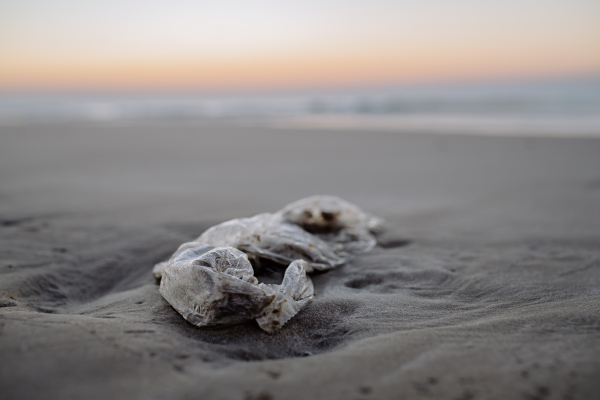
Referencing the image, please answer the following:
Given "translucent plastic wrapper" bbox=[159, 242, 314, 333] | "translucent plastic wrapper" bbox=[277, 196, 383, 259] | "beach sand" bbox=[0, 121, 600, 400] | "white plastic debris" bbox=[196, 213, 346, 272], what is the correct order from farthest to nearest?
"translucent plastic wrapper" bbox=[277, 196, 383, 259]
"white plastic debris" bbox=[196, 213, 346, 272]
"translucent plastic wrapper" bbox=[159, 242, 314, 333]
"beach sand" bbox=[0, 121, 600, 400]

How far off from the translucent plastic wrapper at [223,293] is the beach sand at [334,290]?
0.17 feet

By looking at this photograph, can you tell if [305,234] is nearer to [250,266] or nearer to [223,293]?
[250,266]

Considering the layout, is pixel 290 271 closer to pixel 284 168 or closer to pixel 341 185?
pixel 341 185

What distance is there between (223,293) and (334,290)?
2.14 ft

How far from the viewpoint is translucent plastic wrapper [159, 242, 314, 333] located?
150cm

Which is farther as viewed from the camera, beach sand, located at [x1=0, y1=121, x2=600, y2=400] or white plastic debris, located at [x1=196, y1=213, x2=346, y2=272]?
white plastic debris, located at [x1=196, y1=213, x2=346, y2=272]

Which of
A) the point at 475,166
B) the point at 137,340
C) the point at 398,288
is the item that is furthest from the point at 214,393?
the point at 475,166

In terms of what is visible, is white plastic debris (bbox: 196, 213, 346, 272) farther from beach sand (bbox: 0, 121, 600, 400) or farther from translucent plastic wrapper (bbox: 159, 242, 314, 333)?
translucent plastic wrapper (bbox: 159, 242, 314, 333)

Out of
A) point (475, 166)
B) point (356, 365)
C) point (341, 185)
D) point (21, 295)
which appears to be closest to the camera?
point (356, 365)

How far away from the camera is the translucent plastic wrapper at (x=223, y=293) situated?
1.50m

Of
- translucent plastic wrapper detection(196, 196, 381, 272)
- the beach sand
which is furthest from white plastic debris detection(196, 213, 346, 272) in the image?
the beach sand

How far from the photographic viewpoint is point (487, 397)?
109 centimetres

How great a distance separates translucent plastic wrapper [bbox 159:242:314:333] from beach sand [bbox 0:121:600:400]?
2.0 inches

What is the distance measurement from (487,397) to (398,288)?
2.93ft
